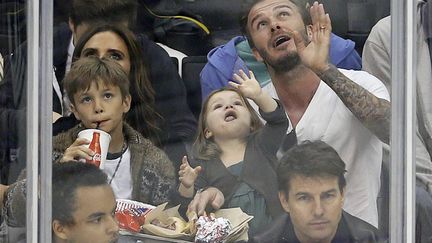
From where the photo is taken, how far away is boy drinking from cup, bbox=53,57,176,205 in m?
3.67

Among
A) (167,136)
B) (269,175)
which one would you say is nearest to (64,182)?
(167,136)

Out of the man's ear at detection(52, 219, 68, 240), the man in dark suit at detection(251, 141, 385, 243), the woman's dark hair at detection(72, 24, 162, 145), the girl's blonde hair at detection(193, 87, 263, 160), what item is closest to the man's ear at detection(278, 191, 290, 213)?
the man in dark suit at detection(251, 141, 385, 243)

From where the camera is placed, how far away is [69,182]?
368 centimetres

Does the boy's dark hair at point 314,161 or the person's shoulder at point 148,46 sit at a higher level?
the person's shoulder at point 148,46

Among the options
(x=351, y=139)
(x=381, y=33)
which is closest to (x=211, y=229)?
(x=351, y=139)

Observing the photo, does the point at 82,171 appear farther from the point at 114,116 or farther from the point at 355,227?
the point at 355,227

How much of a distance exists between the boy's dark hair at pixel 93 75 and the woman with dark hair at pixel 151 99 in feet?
0.06

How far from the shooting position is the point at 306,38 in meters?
3.69

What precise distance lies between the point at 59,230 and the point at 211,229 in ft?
1.60

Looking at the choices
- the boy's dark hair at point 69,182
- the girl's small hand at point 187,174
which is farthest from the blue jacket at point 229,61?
the boy's dark hair at point 69,182

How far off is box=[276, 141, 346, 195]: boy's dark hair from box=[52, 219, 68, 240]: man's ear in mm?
706

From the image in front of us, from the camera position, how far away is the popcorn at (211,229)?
3.68 meters

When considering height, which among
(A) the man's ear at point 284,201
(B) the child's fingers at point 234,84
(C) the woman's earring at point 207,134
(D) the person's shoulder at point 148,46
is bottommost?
(A) the man's ear at point 284,201

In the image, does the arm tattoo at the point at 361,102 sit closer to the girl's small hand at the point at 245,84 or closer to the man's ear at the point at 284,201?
the girl's small hand at the point at 245,84
